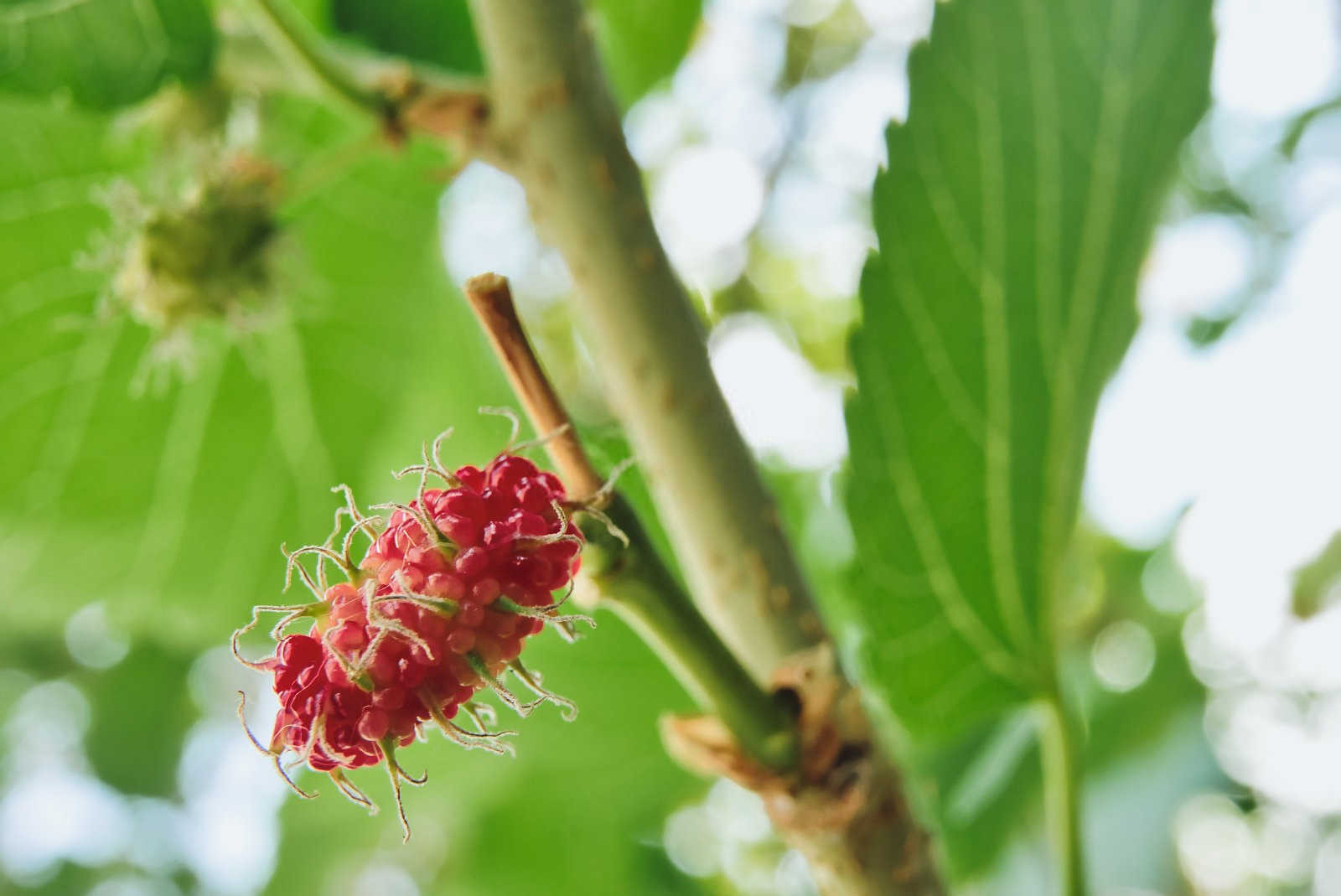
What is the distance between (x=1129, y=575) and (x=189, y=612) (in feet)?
2.85

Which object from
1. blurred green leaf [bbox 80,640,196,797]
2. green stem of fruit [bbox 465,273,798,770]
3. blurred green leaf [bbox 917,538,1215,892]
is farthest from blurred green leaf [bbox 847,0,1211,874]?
blurred green leaf [bbox 80,640,196,797]

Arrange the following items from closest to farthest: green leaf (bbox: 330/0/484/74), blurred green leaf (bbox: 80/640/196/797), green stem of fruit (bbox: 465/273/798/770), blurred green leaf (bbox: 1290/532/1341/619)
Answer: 1. green stem of fruit (bbox: 465/273/798/770)
2. green leaf (bbox: 330/0/484/74)
3. blurred green leaf (bbox: 1290/532/1341/619)
4. blurred green leaf (bbox: 80/640/196/797)

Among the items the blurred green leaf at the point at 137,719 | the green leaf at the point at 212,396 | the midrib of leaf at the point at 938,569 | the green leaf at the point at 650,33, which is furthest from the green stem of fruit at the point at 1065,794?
the blurred green leaf at the point at 137,719

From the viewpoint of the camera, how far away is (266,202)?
0.67 metres

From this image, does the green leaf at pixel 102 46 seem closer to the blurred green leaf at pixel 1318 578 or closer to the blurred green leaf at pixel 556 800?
the blurred green leaf at pixel 556 800

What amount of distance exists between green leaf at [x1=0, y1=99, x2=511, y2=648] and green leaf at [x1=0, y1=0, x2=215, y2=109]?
17 cm

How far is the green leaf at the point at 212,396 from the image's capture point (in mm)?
764

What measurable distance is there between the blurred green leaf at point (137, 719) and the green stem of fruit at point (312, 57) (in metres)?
1.03

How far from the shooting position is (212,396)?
0.80 m

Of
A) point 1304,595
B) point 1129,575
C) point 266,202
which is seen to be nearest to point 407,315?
point 266,202

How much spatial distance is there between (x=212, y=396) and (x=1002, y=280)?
0.56 metres

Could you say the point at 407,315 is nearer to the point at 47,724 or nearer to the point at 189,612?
the point at 189,612

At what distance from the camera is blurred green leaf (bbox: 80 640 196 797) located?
1.37 meters

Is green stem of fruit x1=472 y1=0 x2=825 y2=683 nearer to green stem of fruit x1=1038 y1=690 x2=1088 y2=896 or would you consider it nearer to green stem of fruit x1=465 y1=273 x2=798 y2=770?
green stem of fruit x1=465 y1=273 x2=798 y2=770
